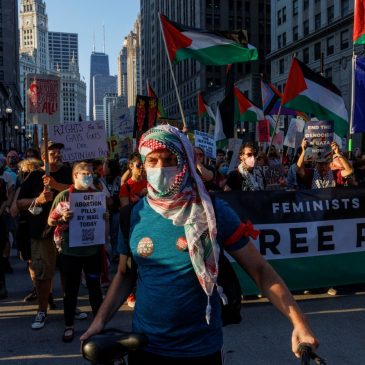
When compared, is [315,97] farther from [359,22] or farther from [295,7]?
[295,7]

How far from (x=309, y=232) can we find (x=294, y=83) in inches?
154

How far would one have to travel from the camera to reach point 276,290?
85.0 inches

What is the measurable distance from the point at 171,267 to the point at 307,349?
2.17 feet

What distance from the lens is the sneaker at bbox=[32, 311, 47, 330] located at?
17.5 ft

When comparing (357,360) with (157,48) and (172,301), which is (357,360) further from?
(157,48)

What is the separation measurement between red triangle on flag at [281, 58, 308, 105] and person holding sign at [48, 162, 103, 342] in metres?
5.34

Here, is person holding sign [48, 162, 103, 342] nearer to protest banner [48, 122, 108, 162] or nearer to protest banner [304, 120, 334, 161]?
protest banner [48, 122, 108, 162]

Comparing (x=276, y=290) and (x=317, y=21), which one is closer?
(x=276, y=290)

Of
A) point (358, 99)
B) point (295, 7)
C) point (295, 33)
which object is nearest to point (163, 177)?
point (358, 99)

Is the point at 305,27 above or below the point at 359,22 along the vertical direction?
above

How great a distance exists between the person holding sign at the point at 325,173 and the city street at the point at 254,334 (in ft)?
5.53

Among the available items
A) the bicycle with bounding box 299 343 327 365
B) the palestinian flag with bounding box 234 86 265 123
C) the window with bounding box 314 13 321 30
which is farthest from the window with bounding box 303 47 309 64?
the bicycle with bounding box 299 343 327 365

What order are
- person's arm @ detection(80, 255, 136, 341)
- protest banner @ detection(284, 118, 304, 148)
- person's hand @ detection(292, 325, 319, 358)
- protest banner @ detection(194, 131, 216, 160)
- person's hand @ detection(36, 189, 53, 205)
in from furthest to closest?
protest banner @ detection(284, 118, 304, 148), protest banner @ detection(194, 131, 216, 160), person's hand @ detection(36, 189, 53, 205), person's arm @ detection(80, 255, 136, 341), person's hand @ detection(292, 325, 319, 358)

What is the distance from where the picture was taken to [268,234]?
20.3 ft
